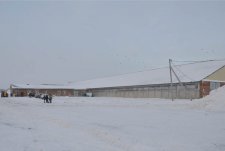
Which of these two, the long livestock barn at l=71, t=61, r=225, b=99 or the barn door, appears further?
the barn door

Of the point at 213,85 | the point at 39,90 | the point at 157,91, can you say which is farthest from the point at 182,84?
the point at 39,90

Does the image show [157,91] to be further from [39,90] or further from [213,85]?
[39,90]

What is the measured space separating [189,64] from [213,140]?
5977cm

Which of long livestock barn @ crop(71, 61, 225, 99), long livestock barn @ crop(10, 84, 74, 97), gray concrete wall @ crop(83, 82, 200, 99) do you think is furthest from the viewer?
long livestock barn @ crop(10, 84, 74, 97)

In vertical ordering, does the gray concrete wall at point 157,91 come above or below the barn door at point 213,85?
below

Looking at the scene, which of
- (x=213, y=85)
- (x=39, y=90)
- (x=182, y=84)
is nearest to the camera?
(x=213, y=85)

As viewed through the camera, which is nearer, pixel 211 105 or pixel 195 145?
pixel 195 145

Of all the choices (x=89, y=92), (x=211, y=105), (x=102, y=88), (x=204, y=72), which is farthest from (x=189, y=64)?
(x=211, y=105)

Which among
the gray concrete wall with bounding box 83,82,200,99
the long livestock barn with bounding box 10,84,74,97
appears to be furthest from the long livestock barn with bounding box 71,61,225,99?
the long livestock barn with bounding box 10,84,74,97

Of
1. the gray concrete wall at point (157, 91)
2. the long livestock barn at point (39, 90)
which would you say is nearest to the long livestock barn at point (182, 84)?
the gray concrete wall at point (157, 91)

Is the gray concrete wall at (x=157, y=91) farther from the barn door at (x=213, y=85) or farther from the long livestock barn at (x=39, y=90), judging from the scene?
the long livestock barn at (x=39, y=90)

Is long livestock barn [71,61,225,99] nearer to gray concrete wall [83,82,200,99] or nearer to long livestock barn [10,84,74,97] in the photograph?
gray concrete wall [83,82,200,99]

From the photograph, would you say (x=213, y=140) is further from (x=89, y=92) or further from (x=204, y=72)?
(x=89, y=92)

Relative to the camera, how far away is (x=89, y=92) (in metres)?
92.0
